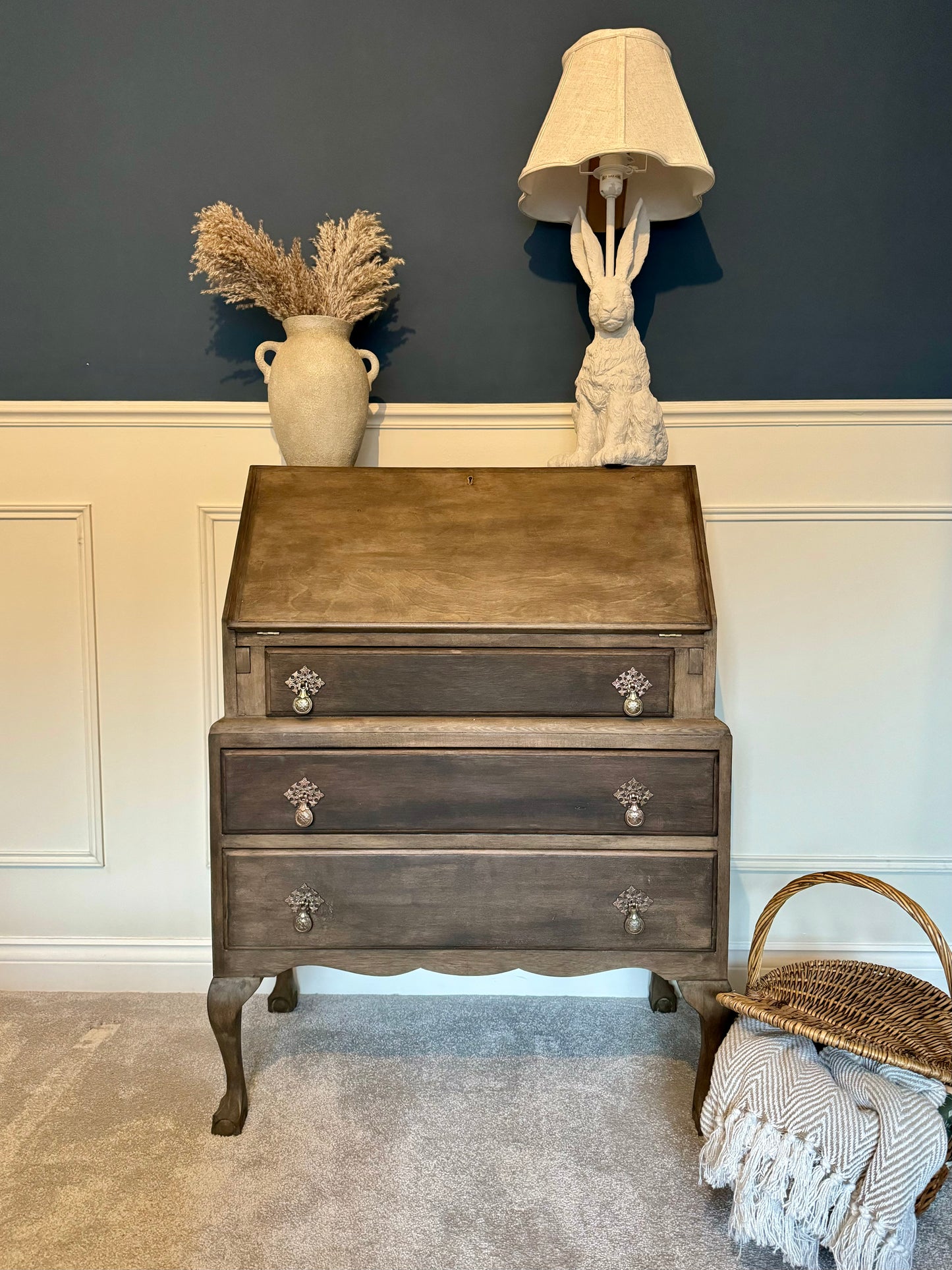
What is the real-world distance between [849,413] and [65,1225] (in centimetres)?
235

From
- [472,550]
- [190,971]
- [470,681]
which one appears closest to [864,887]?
[470,681]

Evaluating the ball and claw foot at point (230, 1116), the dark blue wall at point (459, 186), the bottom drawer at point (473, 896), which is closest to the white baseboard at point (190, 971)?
the ball and claw foot at point (230, 1116)

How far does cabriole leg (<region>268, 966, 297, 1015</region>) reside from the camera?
209cm

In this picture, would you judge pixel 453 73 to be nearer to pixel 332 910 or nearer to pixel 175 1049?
pixel 332 910

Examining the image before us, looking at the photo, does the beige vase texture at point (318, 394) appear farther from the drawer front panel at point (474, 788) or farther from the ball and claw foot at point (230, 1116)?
the ball and claw foot at point (230, 1116)

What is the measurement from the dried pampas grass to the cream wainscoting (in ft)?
0.92

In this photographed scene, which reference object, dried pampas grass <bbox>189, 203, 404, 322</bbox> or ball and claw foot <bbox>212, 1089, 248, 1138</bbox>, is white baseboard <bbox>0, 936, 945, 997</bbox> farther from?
dried pampas grass <bbox>189, 203, 404, 322</bbox>

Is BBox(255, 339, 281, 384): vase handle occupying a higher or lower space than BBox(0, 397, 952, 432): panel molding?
higher

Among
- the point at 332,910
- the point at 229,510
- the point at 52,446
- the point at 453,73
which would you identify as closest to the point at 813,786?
the point at 332,910

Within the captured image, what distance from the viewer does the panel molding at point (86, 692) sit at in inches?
85.5

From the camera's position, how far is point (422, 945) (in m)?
1.59

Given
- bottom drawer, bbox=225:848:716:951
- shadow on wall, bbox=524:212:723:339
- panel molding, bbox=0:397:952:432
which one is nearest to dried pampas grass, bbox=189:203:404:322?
panel molding, bbox=0:397:952:432

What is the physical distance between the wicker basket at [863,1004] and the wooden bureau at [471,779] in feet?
0.44

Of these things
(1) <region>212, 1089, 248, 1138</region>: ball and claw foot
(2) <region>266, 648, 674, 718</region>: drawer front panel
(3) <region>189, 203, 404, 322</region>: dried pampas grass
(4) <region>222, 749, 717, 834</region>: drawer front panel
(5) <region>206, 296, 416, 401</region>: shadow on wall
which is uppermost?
(3) <region>189, 203, 404, 322</region>: dried pampas grass
